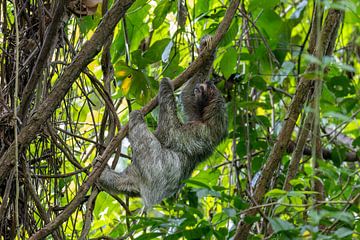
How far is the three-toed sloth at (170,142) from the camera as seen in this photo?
539 cm

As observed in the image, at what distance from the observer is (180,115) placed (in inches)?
250

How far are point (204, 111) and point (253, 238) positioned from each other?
Result: 2176mm

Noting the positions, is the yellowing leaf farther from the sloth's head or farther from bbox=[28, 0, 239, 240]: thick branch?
the sloth's head

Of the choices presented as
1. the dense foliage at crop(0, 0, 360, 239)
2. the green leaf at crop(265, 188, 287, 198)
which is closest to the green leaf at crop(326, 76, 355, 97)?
the dense foliage at crop(0, 0, 360, 239)

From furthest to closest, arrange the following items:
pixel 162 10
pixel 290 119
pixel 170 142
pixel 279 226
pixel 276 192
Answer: pixel 170 142
pixel 162 10
pixel 290 119
pixel 276 192
pixel 279 226

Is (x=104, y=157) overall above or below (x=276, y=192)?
above

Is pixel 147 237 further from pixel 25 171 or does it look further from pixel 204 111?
pixel 204 111

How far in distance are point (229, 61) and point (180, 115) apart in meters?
0.99

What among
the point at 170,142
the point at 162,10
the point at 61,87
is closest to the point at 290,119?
the point at 170,142

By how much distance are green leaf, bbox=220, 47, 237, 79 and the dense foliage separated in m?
0.01

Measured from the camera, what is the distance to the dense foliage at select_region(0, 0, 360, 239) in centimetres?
337

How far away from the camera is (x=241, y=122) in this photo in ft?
20.3

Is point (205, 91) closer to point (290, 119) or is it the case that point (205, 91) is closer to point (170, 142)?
point (170, 142)

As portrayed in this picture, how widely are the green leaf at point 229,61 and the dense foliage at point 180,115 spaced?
1cm
